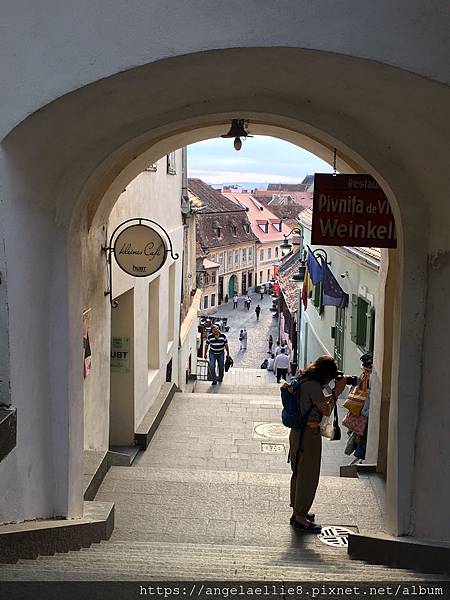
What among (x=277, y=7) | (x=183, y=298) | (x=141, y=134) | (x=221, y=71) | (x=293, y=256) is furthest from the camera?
(x=293, y=256)

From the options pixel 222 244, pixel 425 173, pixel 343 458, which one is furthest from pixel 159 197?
pixel 222 244

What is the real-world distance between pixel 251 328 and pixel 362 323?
3521cm

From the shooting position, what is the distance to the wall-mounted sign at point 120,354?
10.2 meters

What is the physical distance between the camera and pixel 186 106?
4.98 m

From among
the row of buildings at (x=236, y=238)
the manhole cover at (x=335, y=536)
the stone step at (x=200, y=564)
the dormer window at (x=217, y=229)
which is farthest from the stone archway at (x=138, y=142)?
the dormer window at (x=217, y=229)

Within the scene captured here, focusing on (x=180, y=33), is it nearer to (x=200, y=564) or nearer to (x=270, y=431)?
(x=200, y=564)

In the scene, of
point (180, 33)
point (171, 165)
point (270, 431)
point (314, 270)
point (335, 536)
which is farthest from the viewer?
point (314, 270)

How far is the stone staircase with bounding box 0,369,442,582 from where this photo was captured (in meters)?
4.20

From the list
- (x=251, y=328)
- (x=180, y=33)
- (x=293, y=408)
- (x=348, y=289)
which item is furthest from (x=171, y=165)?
(x=251, y=328)

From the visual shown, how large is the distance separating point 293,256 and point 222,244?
21.9m

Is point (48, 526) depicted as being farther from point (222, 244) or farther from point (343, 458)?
point (222, 244)

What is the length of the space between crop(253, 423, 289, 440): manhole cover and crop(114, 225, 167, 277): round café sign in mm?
3429

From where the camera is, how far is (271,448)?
984cm

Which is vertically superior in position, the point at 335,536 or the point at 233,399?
the point at 335,536
